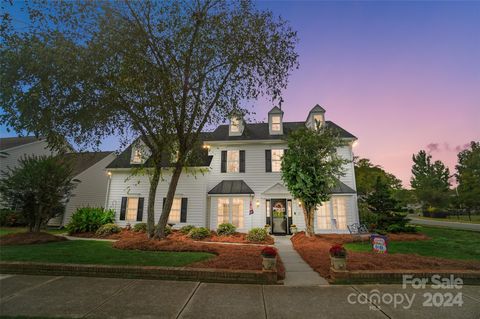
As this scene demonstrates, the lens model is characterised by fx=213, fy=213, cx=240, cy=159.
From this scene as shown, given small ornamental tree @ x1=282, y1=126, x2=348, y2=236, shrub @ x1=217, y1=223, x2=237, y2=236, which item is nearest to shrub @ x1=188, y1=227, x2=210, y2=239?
shrub @ x1=217, y1=223, x2=237, y2=236

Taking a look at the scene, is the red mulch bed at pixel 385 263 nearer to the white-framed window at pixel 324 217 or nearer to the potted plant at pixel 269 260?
the potted plant at pixel 269 260

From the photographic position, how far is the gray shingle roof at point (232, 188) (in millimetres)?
15109

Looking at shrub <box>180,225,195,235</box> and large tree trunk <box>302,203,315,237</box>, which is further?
shrub <box>180,225,195,235</box>

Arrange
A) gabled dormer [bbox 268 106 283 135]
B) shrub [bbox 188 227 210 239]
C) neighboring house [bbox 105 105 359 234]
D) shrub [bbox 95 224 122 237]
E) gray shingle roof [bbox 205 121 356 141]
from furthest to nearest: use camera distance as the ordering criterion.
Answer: gabled dormer [bbox 268 106 283 135] → gray shingle roof [bbox 205 121 356 141] → neighboring house [bbox 105 105 359 234] → shrub [bbox 95 224 122 237] → shrub [bbox 188 227 210 239]

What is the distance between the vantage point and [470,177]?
34.7m

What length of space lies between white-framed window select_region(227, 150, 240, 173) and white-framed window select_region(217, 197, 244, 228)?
7.49ft

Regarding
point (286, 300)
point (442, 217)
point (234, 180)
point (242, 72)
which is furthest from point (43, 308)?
point (442, 217)

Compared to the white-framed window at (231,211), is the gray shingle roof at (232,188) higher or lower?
higher

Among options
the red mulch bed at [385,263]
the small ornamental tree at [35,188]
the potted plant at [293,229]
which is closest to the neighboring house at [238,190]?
the potted plant at [293,229]

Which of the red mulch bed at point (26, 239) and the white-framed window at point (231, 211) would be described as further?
the white-framed window at point (231, 211)

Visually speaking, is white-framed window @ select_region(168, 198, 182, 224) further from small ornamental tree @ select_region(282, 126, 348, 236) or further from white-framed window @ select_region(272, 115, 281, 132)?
white-framed window @ select_region(272, 115, 281, 132)

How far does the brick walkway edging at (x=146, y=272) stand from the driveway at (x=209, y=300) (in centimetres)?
26

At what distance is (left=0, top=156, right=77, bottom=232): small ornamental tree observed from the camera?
428 inches

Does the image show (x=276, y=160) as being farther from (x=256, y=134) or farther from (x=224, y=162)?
(x=224, y=162)
